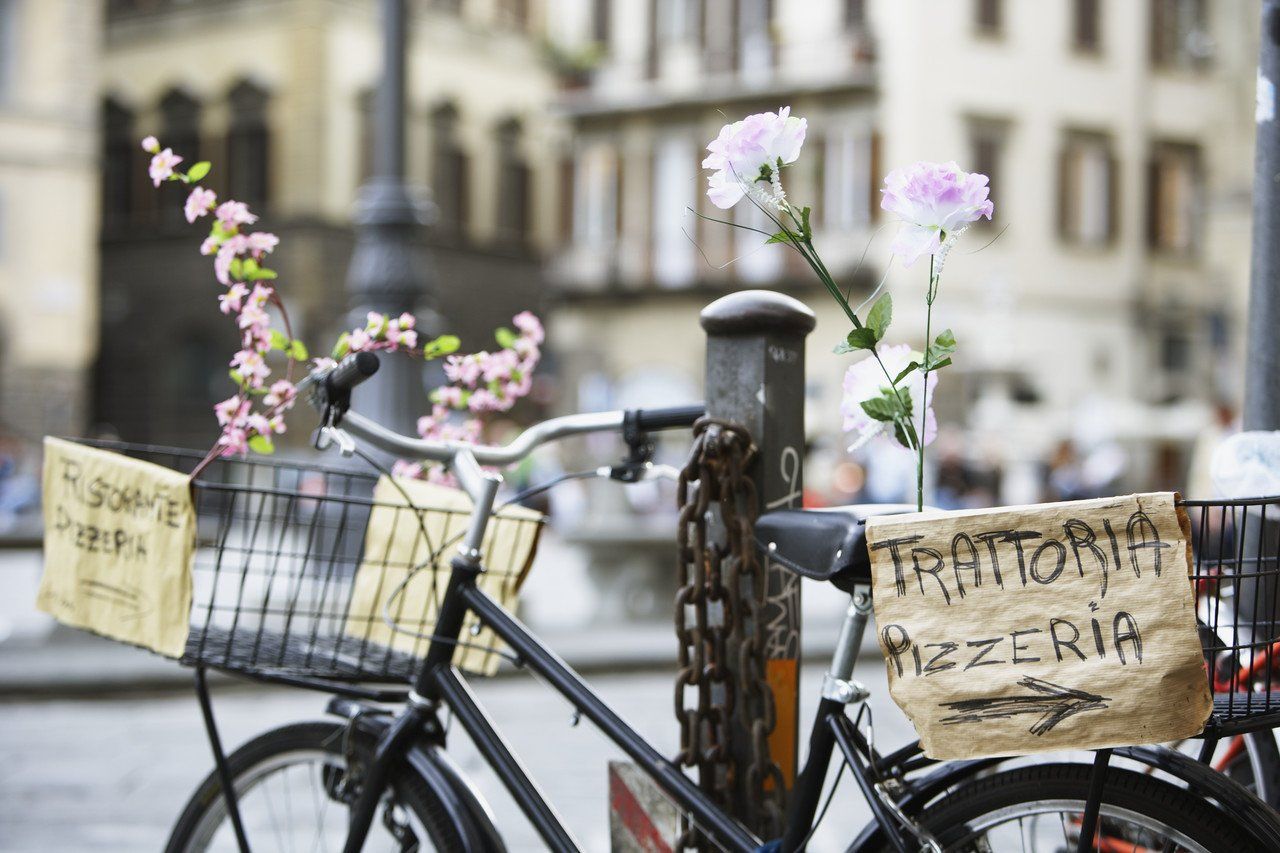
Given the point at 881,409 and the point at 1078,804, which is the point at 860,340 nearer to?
the point at 881,409

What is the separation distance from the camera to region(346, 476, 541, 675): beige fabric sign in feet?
8.46

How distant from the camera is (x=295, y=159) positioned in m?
27.3

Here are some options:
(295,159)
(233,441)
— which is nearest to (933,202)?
(233,441)

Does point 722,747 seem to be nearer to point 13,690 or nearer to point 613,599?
point 13,690

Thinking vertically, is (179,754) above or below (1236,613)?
below

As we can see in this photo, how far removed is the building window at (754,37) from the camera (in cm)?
2702

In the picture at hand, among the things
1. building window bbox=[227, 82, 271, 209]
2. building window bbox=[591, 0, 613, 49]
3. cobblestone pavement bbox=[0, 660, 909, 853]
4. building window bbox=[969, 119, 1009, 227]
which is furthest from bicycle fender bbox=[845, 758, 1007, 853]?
building window bbox=[591, 0, 613, 49]

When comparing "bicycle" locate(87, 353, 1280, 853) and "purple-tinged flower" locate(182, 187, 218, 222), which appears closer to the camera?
"bicycle" locate(87, 353, 1280, 853)

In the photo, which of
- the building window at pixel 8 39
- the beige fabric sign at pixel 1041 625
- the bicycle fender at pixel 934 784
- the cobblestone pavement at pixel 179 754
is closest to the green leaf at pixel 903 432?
the beige fabric sign at pixel 1041 625

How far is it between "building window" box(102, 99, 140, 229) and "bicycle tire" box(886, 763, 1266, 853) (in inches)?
1169

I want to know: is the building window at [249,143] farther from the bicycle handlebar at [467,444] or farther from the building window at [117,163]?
the bicycle handlebar at [467,444]

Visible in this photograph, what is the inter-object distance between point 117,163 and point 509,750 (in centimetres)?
3017

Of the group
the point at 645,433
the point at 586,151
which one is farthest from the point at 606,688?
the point at 586,151

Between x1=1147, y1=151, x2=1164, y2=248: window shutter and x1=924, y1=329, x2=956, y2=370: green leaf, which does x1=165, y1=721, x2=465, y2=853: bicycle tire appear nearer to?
x1=924, y1=329, x2=956, y2=370: green leaf
